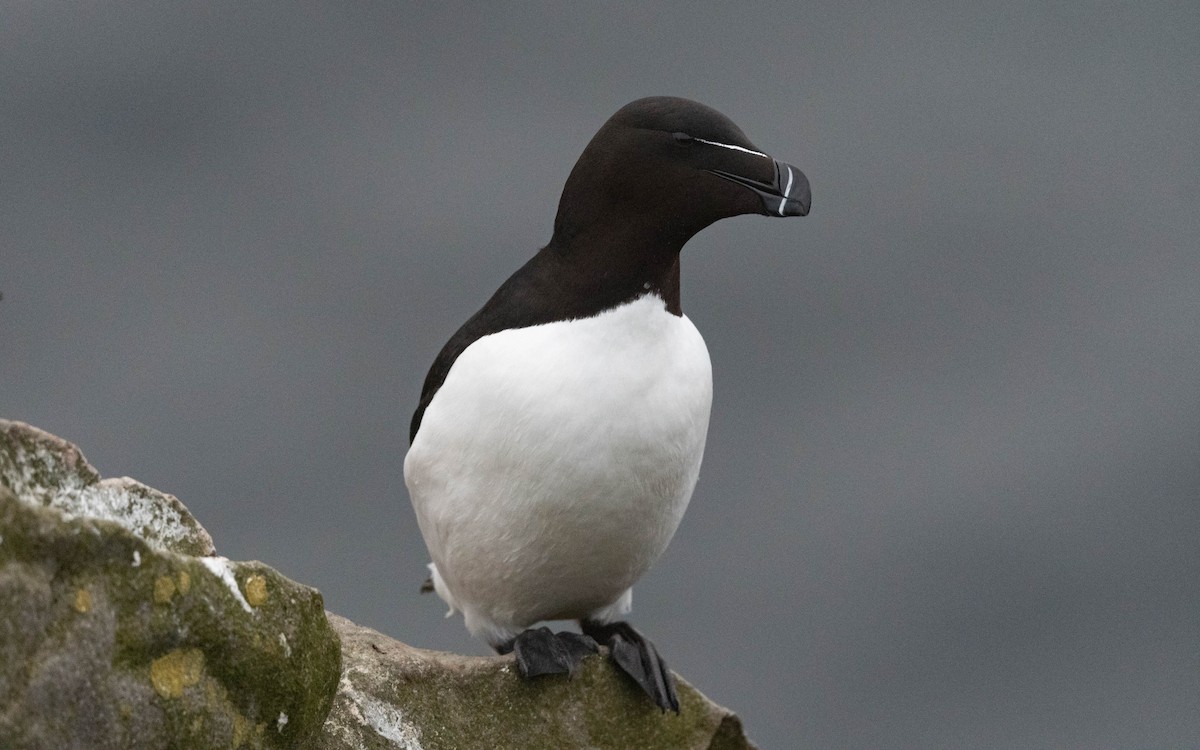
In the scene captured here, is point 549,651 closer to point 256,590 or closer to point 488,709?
point 488,709

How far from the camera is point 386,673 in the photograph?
4809 mm

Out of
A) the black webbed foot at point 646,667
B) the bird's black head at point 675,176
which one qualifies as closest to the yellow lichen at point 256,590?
the bird's black head at point 675,176

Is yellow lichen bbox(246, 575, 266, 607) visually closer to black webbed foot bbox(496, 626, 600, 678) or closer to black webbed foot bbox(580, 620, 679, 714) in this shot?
black webbed foot bbox(496, 626, 600, 678)

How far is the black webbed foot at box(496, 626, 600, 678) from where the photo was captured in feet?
16.7

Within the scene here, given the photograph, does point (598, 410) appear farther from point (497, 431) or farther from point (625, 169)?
point (625, 169)

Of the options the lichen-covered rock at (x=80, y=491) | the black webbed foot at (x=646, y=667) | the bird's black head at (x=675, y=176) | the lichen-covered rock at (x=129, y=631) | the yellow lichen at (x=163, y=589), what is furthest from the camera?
the black webbed foot at (x=646, y=667)

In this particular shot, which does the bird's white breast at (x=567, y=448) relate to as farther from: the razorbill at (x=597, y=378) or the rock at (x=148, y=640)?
the rock at (x=148, y=640)

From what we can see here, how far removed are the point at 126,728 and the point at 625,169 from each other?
2.26 m

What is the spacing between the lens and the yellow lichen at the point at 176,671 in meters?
3.49

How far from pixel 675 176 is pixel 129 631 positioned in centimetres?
217

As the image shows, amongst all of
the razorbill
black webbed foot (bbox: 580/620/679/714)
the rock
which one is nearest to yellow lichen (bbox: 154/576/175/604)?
the rock

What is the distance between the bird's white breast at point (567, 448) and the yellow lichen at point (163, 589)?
5.10 feet

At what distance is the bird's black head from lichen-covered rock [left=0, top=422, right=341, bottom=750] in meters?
1.61

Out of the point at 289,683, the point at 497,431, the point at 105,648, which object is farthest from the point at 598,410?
the point at 105,648
